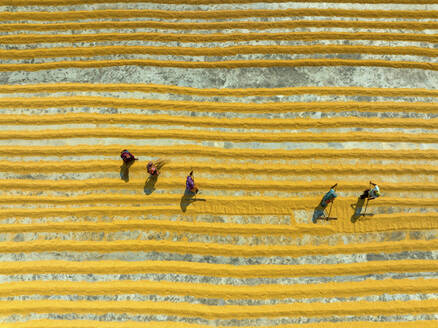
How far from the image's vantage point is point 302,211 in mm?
9875

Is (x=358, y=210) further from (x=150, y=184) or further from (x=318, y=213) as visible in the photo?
(x=150, y=184)

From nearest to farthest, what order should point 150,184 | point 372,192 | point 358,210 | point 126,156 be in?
point 372,192 < point 126,156 < point 358,210 < point 150,184

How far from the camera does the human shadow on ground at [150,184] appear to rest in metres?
10.1

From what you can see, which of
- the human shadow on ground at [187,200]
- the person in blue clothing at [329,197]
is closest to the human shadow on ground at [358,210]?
the person in blue clothing at [329,197]

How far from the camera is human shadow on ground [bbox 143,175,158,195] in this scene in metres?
Answer: 10.1

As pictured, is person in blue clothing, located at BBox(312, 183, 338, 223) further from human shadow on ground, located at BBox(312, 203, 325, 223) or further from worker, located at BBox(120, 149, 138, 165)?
worker, located at BBox(120, 149, 138, 165)

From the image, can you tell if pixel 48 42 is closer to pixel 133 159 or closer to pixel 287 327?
pixel 133 159

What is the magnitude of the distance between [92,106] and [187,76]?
4621 mm

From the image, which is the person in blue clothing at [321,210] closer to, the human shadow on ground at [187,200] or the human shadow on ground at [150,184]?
the human shadow on ground at [187,200]

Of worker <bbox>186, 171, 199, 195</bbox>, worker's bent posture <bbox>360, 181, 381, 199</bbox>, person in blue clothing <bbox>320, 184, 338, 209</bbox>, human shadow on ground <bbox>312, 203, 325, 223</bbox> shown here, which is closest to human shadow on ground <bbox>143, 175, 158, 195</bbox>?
worker <bbox>186, 171, 199, 195</bbox>

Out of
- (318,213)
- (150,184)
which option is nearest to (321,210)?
(318,213)

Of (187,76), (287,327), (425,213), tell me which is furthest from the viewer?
(187,76)

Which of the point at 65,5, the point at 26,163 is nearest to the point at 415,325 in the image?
the point at 26,163

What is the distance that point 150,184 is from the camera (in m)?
10.1
